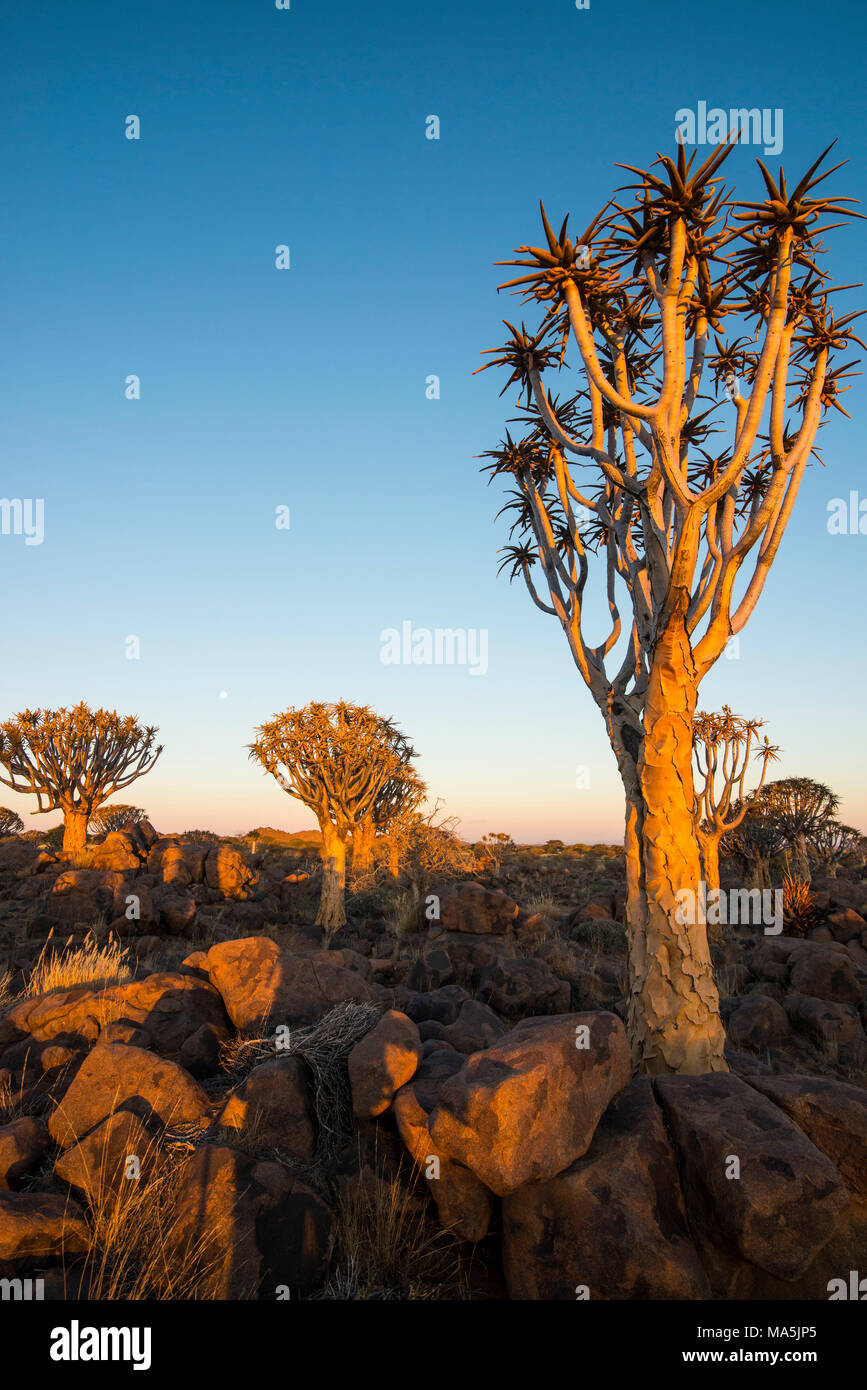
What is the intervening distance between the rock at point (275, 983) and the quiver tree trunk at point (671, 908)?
246cm

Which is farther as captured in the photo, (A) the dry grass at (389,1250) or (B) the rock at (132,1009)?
(B) the rock at (132,1009)

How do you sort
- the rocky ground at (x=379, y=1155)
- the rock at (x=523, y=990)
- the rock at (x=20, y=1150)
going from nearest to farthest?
1. the rocky ground at (x=379, y=1155)
2. the rock at (x=20, y=1150)
3. the rock at (x=523, y=990)

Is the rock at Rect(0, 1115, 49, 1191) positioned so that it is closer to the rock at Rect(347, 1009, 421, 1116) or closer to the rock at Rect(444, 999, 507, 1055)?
the rock at Rect(347, 1009, 421, 1116)

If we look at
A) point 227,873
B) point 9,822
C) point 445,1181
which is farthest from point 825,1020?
point 9,822

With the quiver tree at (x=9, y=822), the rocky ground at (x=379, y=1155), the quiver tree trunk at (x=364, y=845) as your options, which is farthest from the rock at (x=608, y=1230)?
the quiver tree at (x=9, y=822)

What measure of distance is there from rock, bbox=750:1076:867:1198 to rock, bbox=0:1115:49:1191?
4568mm

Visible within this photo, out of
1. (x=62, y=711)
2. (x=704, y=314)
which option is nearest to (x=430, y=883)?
(x=62, y=711)

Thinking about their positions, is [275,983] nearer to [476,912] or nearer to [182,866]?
[476,912]

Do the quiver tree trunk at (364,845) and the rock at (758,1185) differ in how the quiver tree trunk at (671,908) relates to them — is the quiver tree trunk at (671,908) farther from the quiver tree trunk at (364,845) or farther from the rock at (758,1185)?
the quiver tree trunk at (364,845)

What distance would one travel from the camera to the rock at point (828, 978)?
9102 millimetres

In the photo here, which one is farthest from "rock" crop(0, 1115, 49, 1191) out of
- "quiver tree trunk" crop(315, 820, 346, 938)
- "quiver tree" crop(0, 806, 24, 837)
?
"quiver tree" crop(0, 806, 24, 837)

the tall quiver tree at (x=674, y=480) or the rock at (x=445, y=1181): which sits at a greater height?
the tall quiver tree at (x=674, y=480)

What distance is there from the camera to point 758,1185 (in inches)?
142
